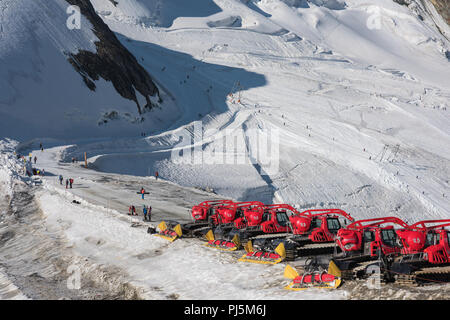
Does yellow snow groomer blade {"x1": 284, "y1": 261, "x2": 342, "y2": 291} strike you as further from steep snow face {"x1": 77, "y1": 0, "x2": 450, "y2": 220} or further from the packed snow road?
steep snow face {"x1": 77, "y1": 0, "x2": 450, "y2": 220}

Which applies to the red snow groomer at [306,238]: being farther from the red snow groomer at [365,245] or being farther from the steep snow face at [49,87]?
the steep snow face at [49,87]

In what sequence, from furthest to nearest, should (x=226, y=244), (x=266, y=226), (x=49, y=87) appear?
(x=49, y=87) → (x=266, y=226) → (x=226, y=244)

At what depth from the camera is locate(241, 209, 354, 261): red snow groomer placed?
16.3 meters

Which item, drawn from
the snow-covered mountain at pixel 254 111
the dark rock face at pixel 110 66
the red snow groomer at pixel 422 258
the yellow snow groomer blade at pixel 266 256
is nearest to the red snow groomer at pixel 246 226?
the yellow snow groomer blade at pixel 266 256

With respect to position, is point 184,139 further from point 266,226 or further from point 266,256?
point 266,256

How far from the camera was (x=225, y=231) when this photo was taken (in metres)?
19.8

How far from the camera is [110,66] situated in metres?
61.6

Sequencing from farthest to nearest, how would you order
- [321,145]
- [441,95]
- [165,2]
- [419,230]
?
[165,2] → [441,95] → [321,145] → [419,230]

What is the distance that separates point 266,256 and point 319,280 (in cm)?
347

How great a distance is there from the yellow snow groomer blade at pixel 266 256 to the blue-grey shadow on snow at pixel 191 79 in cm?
4314

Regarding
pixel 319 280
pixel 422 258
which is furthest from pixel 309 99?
pixel 319 280
